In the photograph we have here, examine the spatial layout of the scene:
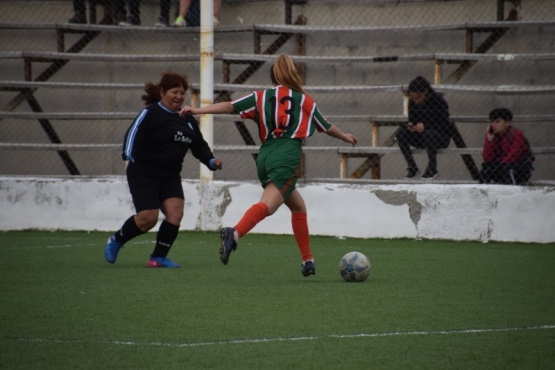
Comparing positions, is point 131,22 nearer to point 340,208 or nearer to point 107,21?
point 107,21

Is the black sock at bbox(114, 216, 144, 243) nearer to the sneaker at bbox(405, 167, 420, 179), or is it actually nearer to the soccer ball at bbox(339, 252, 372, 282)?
the soccer ball at bbox(339, 252, 372, 282)

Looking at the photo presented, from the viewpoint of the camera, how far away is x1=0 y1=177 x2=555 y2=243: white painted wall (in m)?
11.4

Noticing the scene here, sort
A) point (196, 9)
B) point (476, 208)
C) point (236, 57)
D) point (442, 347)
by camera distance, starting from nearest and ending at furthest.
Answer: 1. point (442, 347)
2. point (476, 208)
3. point (236, 57)
4. point (196, 9)

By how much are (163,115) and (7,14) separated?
343 inches

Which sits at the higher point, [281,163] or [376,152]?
[376,152]

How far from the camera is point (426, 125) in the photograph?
12367 millimetres

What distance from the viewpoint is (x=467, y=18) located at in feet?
47.0

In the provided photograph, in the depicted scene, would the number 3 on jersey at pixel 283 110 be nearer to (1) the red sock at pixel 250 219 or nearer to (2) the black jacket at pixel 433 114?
(1) the red sock at pixel 250 219

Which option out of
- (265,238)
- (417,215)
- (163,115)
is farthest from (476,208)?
(163,115)

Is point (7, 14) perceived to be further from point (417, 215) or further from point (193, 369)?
point (193, 369)

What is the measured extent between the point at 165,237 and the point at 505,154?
15.8 feet

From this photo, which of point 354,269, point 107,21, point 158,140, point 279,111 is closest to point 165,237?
point 158,140

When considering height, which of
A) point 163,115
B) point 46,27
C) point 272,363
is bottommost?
point 272,363

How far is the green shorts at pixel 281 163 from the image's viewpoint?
7668mm
